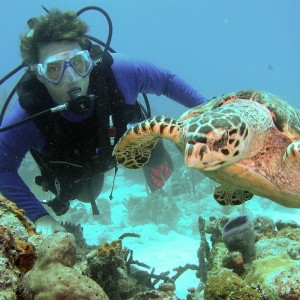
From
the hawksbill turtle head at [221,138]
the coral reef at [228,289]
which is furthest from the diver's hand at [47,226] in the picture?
the coral reef at [228,289]

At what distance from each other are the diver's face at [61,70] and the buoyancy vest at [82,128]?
0.16 m

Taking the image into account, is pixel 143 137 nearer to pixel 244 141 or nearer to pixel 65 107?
pixel 244 141

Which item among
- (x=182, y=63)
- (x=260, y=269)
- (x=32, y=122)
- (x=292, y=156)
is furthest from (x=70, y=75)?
(x=182, y=63)

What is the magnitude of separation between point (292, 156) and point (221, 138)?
74 cm

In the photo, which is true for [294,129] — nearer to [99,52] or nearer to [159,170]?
[99,52]

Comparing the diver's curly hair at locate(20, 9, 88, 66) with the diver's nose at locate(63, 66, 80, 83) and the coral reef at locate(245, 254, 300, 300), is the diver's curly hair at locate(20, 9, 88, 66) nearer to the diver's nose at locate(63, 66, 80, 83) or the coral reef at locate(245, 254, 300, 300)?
the diver's nose at locate(63, 66, 80, 83)

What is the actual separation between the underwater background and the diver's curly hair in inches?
137

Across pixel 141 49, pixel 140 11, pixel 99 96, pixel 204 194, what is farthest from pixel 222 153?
pixel 141 49

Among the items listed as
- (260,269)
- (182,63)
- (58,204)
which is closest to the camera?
(260,269)

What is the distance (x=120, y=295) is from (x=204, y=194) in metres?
10.1

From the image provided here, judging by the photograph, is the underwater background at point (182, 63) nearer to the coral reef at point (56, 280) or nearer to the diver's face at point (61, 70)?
the coral reef at point (56, 280)

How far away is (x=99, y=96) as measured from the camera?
14.5 feet

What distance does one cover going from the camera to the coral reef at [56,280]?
180cm

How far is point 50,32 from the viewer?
4.26 meters
